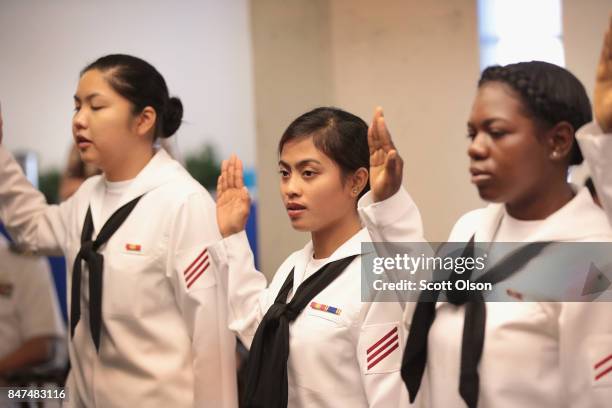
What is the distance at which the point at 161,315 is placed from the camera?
2510 millimetres

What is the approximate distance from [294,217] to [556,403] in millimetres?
826

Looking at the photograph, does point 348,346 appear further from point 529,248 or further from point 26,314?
point 26,314

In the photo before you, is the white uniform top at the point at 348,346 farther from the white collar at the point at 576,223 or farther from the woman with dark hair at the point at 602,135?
the woman with dark hair at the point at 602,135

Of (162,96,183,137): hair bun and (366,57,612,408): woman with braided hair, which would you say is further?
(162,96,183,137): hair bun

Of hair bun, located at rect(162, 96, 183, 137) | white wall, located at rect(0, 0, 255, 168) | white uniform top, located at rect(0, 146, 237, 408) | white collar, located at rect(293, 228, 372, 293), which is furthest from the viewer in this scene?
white wall, located at rect(0, 0, 255, 168)

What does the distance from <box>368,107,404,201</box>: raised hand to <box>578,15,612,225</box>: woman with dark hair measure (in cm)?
43

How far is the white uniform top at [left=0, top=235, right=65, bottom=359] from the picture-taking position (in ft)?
10.3

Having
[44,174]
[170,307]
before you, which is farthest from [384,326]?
[44,174]

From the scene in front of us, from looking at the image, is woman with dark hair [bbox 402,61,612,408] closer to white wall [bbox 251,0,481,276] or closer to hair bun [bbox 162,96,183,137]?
white wall [bbox 251,0,481,276]

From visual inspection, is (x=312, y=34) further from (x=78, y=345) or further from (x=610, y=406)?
(x=610, y=406)

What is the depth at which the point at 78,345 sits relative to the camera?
2.60 metres

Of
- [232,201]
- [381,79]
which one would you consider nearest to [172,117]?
[232,201]

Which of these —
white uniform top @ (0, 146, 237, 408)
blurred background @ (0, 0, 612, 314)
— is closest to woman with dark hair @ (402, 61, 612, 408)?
white uniform top @ (0, 146, 237, 408)

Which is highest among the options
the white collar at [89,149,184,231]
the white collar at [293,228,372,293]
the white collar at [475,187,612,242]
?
the white collar at [89,149,184,231]
